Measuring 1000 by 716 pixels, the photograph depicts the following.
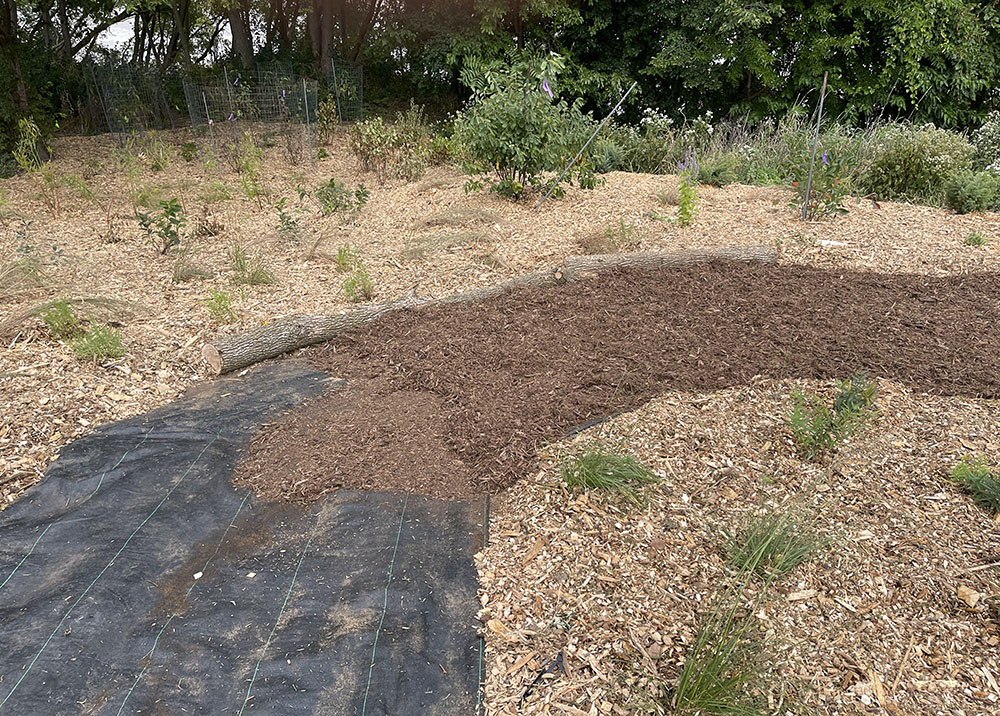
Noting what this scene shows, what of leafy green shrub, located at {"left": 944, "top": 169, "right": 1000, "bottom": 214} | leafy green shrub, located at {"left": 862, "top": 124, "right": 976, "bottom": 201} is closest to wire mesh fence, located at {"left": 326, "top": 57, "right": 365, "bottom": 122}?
leafy green shrub, located at {"left": 862, "top": 124, "right": 976, "bottom": 201}

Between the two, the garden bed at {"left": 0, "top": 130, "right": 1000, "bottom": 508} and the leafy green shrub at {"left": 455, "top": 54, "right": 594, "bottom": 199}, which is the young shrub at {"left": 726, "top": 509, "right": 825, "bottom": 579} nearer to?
the garden bed at {"left": 0, "top": 130, "right": 1000, "bottom": 508}

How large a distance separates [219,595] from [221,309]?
2.38 metres

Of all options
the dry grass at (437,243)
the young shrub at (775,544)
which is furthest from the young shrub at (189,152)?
the young shrub at (775,544)

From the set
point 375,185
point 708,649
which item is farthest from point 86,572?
point 375,185

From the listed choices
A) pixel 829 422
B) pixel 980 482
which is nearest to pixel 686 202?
pixel 829 422

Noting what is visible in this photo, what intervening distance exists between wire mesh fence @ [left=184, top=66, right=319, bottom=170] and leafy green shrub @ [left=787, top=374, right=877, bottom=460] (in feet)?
24.8

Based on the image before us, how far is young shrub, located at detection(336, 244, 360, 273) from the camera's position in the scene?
4.81m

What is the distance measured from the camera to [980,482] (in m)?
2.43

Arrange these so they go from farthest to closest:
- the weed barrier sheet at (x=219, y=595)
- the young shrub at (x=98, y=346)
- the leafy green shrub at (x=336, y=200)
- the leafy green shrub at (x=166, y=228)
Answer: the leafy green shrub at (x=336, y=200)
the leafy green shrub at (x=166, y=228)
the young shrub at (x=98, y=346)
the weed barrier sheet at (x=219, y=595)

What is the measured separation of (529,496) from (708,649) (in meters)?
0.90

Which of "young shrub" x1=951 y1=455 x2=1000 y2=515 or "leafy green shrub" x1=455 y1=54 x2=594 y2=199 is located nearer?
"young shrub" x1=951 y1=455 x2=1000 y2=515

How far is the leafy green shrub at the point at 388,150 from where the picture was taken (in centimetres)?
776

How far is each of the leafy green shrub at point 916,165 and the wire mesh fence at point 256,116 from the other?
681 cm

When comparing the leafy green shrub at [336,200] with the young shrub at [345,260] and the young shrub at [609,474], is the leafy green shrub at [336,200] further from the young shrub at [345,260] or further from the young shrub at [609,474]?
the young shrub at [609,474]
